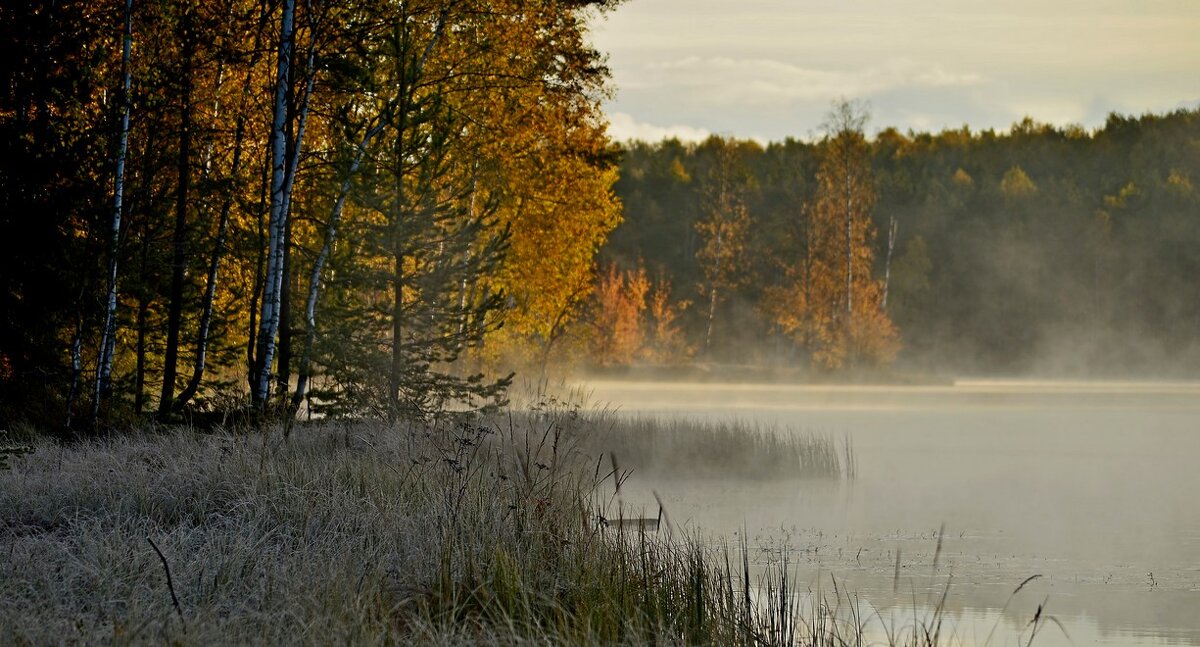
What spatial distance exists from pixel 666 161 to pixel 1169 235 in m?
36.3

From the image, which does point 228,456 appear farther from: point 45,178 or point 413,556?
point 45,178

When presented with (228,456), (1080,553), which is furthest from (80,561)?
(1080,553)

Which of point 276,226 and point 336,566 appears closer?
point 336,566

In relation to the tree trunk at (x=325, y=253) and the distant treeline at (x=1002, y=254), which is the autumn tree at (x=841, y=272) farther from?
the tree trunk at (x=325, y=253)

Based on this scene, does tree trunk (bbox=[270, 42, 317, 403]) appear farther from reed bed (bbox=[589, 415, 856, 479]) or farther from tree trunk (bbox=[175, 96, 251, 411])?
reed bed (bbox=[589, 415, 856, 479])

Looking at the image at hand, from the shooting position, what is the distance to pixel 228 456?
934 cm

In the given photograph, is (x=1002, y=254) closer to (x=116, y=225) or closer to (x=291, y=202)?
(x=291, y=202)

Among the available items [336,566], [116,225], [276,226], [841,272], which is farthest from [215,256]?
[841,272]

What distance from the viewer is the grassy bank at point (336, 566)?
553 cm

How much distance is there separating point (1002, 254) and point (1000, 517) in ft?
219

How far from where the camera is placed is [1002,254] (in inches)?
3036

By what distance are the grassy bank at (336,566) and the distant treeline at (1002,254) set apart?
54549mm

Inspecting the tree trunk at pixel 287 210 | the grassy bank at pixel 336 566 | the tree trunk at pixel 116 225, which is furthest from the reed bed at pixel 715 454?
the grassy bank at pixel 336 566

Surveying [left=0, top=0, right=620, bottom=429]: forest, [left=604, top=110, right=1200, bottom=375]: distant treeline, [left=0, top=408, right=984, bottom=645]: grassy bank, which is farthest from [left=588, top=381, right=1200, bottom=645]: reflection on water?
[left=604, top=110, right=1200, bottom=375]: distant treeline
